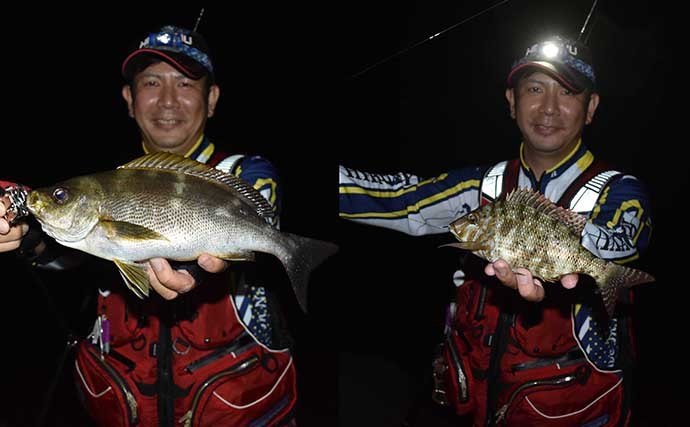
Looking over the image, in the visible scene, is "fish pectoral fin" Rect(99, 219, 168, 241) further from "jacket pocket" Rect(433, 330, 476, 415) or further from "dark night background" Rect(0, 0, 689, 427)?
"dark night background" Rect(0, 0, 689, 427)

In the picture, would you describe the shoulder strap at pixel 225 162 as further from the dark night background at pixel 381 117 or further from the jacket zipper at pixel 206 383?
the dark night background at pixel 381 117

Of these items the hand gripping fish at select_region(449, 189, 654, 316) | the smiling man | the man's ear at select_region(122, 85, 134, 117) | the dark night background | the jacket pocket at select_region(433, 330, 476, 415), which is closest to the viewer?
the hand gripping fish at select_region(449, 189, 654, 316)

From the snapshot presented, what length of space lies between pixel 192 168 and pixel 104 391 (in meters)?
1.05

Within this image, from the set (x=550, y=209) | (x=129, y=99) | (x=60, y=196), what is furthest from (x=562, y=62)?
(x=60, y=196)

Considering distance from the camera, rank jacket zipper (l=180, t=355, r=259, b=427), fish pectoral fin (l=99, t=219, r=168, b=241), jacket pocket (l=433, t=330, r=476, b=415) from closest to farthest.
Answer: fish pectoral fin (l=99, t=219, r=168, b=241), jacket zipper (l=180, t=355, r=259, b=427), jacket pocket (l=433, t=330, r=476, b=415)

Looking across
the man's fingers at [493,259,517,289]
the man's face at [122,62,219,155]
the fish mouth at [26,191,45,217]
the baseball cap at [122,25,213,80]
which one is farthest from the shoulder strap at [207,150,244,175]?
the man's fingers at [493,259,517,289]

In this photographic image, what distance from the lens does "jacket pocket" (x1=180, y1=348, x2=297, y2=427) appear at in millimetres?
1895

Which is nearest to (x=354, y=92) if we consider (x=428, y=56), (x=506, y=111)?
(x=428, y=56)

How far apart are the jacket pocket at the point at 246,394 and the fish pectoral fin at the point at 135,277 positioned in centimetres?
60

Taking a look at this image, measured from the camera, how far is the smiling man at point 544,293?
201 cm

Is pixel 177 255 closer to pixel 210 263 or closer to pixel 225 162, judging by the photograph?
pixel 210 263

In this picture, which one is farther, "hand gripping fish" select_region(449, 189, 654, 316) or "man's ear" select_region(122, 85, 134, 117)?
"man's ear" select_region(122, 85, 134, 117)

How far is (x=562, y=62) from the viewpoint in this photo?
2.15 meters

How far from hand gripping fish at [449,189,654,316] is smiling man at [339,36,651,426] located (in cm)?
9
